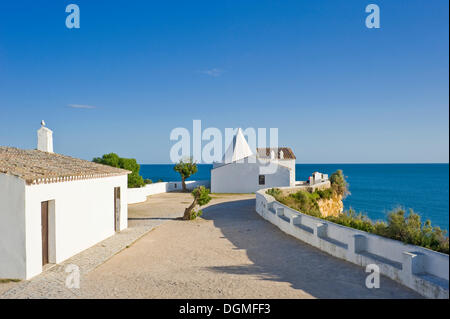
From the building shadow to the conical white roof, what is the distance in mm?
26188

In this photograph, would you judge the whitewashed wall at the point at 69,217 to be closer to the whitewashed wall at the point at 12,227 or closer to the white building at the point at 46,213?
the white building at the point at 46,213

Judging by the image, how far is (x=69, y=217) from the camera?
10.2 m

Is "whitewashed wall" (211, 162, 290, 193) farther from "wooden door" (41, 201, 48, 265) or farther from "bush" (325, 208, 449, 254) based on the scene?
"wooden door" (41, 201, 48, 265)

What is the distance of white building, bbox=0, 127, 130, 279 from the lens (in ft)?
26.0

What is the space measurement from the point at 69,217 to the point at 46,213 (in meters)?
0.87

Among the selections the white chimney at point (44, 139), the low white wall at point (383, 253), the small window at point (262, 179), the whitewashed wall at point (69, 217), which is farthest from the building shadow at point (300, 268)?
the small window at point (262, 179)

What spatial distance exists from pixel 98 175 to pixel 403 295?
9860 millimetres

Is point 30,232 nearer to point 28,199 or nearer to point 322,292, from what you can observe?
point 28,199

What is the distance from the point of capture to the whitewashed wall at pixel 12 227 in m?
7.91

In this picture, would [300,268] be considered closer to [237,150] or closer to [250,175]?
[250,175]

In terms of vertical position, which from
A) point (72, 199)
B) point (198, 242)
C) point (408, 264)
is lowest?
point (198, 242)

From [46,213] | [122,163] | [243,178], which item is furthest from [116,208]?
[122,163]
